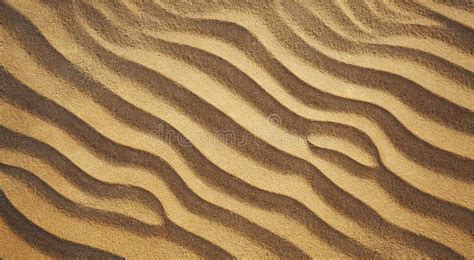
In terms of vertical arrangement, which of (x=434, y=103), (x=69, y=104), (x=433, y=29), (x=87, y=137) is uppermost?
(x=433, y=29)

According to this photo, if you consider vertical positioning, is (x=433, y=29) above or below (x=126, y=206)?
above

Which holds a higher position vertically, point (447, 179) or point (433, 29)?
point (433, 29)

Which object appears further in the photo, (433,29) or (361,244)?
(433,29)

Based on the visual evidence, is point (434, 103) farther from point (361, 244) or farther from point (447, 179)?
point (361, 244)

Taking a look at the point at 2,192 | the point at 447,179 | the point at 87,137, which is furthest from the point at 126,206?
the point at 447,179

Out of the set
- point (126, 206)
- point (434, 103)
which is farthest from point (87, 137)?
point (434, 103)

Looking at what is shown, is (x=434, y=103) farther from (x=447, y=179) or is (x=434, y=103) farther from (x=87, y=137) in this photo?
(x=87, y=137)
